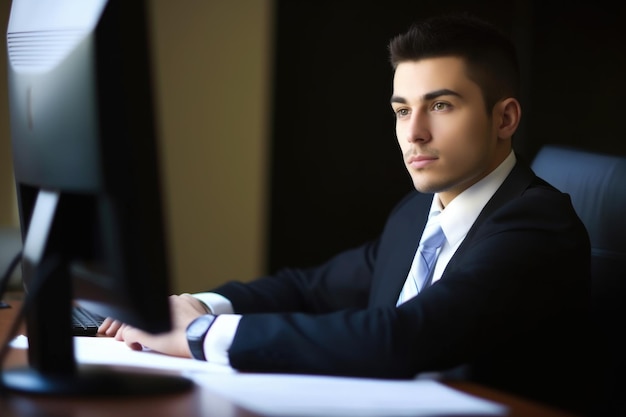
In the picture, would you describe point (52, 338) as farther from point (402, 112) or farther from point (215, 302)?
point (402, 112)

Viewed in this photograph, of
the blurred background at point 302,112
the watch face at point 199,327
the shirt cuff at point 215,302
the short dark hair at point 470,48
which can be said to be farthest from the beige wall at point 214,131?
the watch face at point 199,327

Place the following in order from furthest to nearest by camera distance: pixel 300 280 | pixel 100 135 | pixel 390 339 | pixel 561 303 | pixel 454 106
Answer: pixel 300 280, pixel 454 106, pixel 561 303, pixel 390 339, pixel 100 135

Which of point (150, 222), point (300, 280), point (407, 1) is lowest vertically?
point (300, 280)

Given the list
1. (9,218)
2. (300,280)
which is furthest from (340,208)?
(300,280)

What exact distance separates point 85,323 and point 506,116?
843mm

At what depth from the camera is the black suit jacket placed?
119cm

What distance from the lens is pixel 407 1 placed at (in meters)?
3.66

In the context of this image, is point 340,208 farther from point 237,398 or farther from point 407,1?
point 237,398

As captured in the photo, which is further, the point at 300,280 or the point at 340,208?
the point at 340,208

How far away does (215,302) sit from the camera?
1690 millimetres

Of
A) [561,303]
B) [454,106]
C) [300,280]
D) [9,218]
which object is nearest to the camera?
[561,303]

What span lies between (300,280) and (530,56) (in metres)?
1.92

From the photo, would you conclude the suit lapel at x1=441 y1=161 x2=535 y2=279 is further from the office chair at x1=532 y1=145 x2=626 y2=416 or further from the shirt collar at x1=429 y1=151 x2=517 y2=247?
the office chair at x1=532 y1=145 x2=626 y2=416

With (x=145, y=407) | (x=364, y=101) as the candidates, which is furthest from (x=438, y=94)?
(x=364, y=101)
